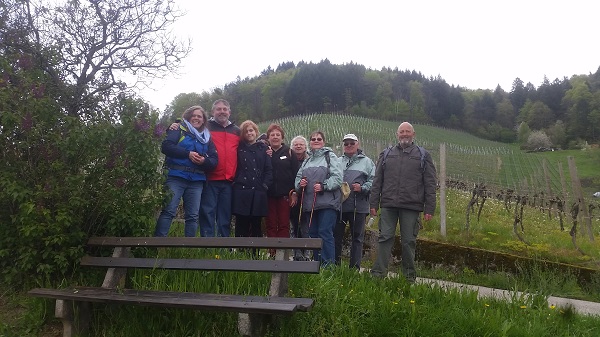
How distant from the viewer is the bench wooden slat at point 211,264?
306cm

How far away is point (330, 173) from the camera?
5047 millimetres

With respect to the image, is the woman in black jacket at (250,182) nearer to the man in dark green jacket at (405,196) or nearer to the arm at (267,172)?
the arm at (267,172)

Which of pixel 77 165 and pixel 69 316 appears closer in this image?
pixel 69 316

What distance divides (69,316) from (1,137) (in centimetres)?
161

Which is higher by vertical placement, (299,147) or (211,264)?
(299,147)

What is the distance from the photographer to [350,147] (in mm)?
5586

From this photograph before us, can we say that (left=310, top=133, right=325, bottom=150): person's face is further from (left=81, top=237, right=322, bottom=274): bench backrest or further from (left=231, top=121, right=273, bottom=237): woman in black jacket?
(left=81, top=237, right=322, bottom=274): bench backrest

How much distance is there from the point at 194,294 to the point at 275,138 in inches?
106

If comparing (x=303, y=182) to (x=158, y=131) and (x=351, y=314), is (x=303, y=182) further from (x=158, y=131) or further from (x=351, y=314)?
(x=351, y=314)

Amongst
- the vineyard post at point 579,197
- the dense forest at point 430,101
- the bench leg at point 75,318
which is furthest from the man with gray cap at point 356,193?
the dense forest at point 430,101

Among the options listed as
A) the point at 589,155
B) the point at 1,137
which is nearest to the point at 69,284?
the point at 1,137

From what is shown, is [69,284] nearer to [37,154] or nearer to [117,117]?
[37,154]

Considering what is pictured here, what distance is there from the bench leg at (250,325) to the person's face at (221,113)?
2740 millimetres

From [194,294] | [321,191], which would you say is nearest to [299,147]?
[321,191]
